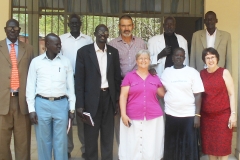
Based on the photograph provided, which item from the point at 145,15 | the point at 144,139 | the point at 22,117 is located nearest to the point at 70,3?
the point at 145,15

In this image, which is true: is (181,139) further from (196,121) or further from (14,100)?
(14,100)

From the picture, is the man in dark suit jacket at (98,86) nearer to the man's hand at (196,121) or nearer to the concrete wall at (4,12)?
the man's hand at (196,121)

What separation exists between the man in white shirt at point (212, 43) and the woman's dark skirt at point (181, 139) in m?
1.15

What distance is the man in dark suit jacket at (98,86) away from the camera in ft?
15.5

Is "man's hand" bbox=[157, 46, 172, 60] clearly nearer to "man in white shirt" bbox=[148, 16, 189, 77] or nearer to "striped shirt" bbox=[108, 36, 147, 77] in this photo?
"man in white shirt" bbox=[148, 16, 189, 77]

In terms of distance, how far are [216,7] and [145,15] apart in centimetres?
150

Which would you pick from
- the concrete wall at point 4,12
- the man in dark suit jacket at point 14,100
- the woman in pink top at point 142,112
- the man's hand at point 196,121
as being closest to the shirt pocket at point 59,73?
the man in dark suit jacket at point 14,100

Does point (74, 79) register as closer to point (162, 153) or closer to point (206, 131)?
point (162, 153)

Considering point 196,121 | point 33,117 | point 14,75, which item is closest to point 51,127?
point 33,117

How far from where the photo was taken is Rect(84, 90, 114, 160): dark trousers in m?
4.82

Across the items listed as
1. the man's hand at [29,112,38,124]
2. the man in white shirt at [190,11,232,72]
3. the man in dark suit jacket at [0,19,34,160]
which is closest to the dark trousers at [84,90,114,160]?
the man's hand at [29,112,38,124]

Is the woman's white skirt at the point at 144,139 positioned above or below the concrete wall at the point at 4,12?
below

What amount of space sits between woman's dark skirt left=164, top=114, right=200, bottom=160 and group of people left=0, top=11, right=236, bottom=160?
13 millimetres

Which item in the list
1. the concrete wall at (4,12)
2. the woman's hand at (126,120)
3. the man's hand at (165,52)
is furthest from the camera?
the concrete wall at (4,12)
